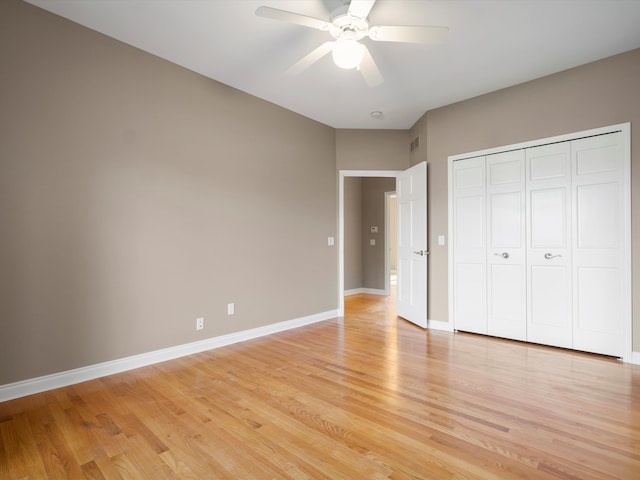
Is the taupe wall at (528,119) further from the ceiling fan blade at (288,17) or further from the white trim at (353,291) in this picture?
the white trim at (353,291)

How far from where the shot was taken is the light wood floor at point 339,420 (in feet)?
5.33

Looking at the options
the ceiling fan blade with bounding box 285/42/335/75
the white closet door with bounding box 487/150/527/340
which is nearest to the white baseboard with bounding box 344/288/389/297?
the white closet door with bounding box 487/150/527/340

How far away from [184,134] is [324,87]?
1.58 m

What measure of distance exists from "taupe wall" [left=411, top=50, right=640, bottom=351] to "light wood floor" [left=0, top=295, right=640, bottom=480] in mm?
1349

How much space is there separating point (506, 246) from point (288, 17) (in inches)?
127

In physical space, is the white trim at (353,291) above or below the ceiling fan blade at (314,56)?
below

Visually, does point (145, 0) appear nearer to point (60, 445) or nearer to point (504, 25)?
point (504, 25)

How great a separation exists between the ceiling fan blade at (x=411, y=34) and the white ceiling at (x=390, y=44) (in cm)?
31

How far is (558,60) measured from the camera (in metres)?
3.14

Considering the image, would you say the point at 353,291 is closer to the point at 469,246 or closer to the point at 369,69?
the point at 469,246

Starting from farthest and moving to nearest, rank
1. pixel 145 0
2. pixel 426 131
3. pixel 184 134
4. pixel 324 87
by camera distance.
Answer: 1. pixel 426 131
2. pixel 324 87
3. pixel 184 134
4. pixel 145 0

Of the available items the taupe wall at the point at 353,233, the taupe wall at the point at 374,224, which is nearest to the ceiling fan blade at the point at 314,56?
the taupe wall at the point at 353,233

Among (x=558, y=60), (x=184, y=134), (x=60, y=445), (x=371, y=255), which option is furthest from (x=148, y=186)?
(x=371, y=255)

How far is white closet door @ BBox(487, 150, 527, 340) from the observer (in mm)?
3676
